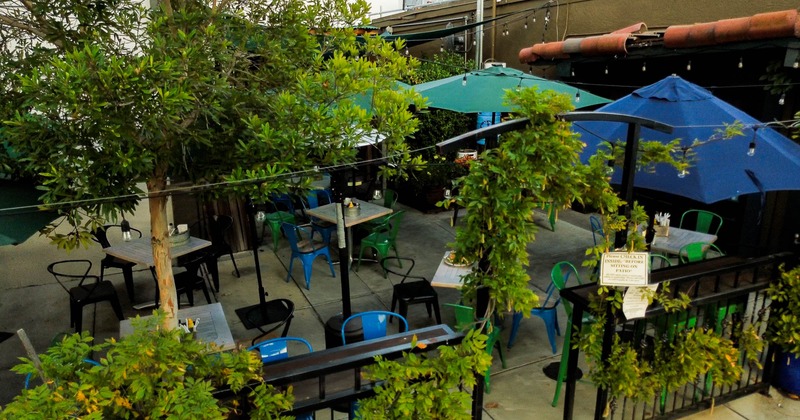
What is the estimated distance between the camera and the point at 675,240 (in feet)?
21.3

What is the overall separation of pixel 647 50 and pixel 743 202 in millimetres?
2561

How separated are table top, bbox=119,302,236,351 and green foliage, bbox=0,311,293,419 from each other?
149cm

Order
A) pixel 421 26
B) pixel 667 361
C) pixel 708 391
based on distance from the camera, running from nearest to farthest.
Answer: pixel 667 361, pixel 708 391, pixel 421 26

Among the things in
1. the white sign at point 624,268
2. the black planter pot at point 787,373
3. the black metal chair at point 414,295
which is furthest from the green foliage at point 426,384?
the black planter pot at point 787,373

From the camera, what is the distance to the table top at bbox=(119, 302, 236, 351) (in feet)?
14.5

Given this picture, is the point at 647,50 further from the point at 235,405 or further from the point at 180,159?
the point at 235,405

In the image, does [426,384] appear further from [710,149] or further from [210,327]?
[710,149]

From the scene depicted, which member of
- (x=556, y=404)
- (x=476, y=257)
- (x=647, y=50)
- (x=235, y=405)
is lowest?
(x=556, y=404)

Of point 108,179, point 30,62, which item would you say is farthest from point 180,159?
point 30,62

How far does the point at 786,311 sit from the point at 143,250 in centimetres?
676

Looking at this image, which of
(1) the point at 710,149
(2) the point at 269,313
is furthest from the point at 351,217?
(1) the point at 710,149

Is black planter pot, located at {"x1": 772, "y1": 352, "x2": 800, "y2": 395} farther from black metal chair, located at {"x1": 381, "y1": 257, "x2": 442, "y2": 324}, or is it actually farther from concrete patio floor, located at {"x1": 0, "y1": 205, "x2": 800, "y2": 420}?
black metal chair, located at {"x1": 381, "y1": 257, "x2": 442, "y2": 324}

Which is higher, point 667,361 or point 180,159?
point 180,159

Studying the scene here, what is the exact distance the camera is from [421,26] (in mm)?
16281
